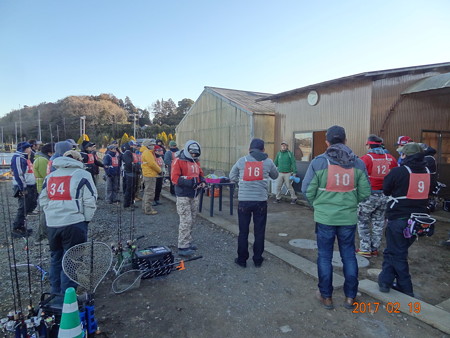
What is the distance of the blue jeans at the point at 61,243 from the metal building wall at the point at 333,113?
23.1 ft

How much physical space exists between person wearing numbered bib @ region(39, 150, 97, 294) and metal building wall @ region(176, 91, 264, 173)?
792cm

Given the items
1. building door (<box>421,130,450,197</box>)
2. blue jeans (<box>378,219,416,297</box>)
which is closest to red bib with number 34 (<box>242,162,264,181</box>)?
blue jeans (<box>378,219,416,297</box>)

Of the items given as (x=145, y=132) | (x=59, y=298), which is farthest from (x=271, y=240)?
(x=145, y=132)

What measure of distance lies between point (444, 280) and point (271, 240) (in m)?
2.89

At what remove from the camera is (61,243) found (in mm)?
3314

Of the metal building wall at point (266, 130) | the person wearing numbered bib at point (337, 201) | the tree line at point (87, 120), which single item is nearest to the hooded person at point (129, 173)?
the metal building wall at point (266, 130)

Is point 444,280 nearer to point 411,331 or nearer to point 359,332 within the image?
point 411,331

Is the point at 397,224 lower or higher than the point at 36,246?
higher

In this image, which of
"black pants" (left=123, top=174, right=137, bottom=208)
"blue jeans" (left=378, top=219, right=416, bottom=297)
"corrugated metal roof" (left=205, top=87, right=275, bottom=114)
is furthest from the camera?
"corrugated metal roof" (left=205, top=87, right=275, bottom=114)

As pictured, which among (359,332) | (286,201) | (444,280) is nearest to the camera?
(359,332)

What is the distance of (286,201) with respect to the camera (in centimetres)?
998

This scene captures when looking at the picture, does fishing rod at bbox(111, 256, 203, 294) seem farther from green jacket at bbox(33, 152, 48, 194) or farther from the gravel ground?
green jacket at bbox(33, 152, 48, 194)

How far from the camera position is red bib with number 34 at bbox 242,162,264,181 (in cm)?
437

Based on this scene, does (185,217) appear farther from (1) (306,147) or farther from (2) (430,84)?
(2) (430,84)
